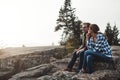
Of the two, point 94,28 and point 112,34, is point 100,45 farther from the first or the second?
point 112,34

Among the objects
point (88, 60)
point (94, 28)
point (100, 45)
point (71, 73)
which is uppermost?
point (94, 28)

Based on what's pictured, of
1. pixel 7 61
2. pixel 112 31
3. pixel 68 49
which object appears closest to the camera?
pixel 7 61

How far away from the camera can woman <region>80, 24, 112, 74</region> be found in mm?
12086

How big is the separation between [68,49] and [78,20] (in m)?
30.9

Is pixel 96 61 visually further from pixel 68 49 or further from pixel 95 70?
pixel 68 49

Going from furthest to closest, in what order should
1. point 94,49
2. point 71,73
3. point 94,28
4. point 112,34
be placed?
point 112,34
point 71,73
point 94,49
point 94,28

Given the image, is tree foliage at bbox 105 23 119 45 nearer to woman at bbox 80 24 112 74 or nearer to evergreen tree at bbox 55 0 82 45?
evergreen tree at bbox 55 0 82 45

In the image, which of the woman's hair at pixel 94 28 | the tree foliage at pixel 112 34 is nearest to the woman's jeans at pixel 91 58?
the woman's hair at pixel 94 28

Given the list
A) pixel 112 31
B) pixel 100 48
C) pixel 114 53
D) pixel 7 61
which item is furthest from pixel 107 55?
pixel 112 31

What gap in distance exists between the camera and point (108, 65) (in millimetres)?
13273

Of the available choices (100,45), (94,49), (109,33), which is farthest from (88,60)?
(109,33)

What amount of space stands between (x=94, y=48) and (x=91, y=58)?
1.34 ft

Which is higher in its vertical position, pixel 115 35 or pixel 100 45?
pixel 115 35

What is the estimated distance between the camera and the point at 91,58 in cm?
1213
